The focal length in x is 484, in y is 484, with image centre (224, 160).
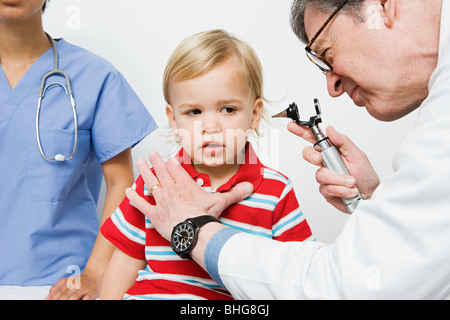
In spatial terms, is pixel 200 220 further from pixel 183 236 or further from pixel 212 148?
pixel 212 148

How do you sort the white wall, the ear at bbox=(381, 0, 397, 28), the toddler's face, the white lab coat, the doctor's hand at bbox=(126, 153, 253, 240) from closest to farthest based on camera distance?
the white lab coat → the ear at bbox=(381, 0, 397, 28) → the doctor's hand at bbox=(126, 153, 253, 240) → the toddler's face → the white wall

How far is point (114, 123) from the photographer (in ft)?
4.54

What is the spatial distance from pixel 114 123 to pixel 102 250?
0.36 m

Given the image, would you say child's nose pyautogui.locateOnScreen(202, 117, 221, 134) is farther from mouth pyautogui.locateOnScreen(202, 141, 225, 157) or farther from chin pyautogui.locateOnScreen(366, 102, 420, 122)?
chin pyautogui.locateOnScreen(366, 102, 420, 122)

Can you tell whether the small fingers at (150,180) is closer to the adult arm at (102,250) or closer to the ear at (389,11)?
the adult arm at (102,250)

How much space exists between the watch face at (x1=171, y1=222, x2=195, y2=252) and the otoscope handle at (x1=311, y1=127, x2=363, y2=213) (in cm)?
33

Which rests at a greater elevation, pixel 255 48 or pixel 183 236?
pixel 255 48

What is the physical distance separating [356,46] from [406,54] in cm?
9

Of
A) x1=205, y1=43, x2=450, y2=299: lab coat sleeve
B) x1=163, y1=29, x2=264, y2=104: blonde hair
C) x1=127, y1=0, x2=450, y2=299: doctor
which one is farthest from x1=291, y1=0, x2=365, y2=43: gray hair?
x1=205, y1=43, x2=450, y2=299: lab coat sleeve

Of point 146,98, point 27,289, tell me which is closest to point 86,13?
point 146,98

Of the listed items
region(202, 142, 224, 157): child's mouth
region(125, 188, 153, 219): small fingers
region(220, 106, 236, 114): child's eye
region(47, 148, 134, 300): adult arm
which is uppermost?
region(220, 106, 236, 114): child's eye

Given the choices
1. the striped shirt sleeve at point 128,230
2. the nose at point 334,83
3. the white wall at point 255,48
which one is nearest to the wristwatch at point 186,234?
the striped shirt sleeve at point 128,230

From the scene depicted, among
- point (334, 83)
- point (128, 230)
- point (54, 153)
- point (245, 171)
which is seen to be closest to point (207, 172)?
point (245, 171)

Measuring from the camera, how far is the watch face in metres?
0.86
